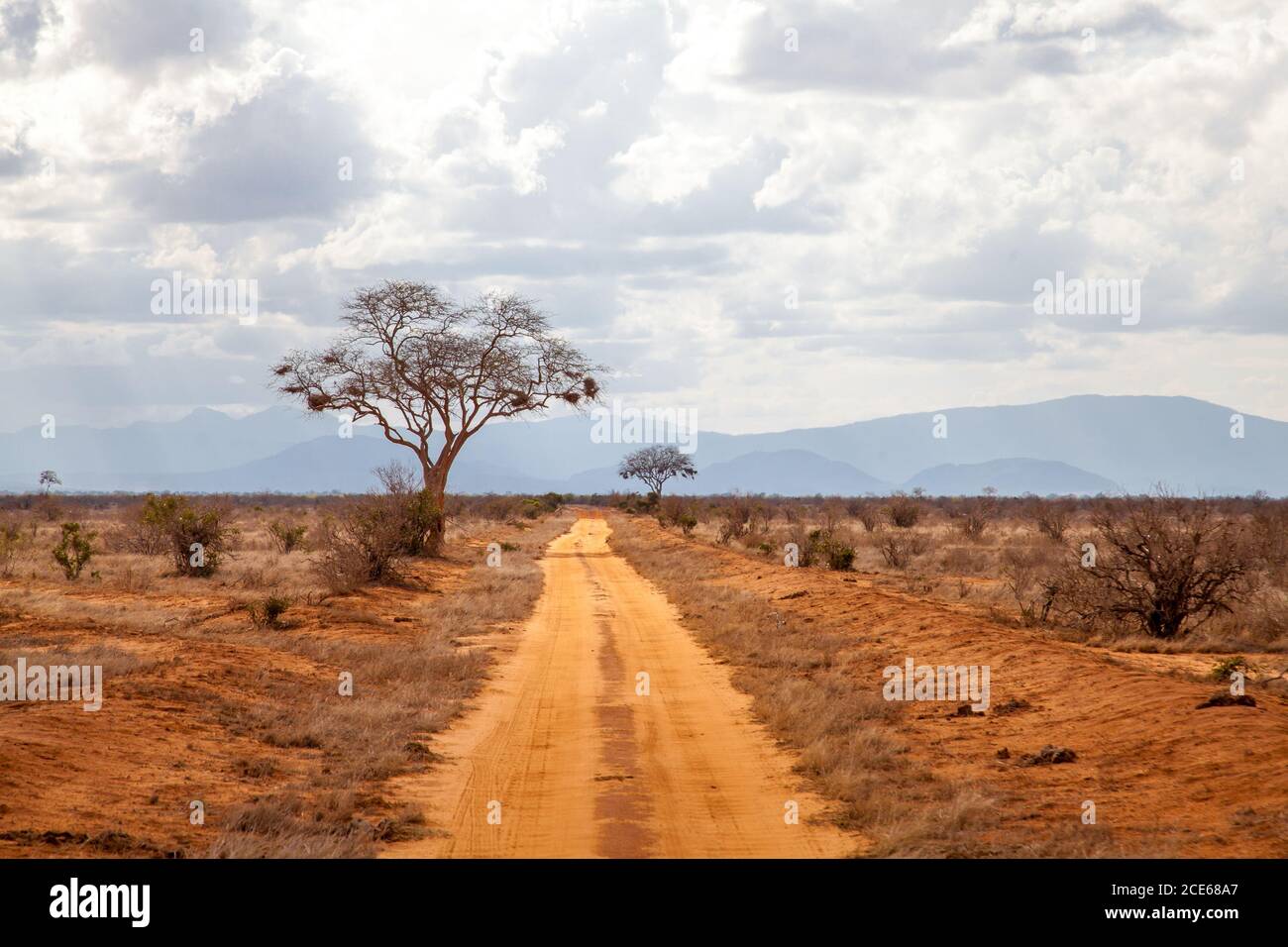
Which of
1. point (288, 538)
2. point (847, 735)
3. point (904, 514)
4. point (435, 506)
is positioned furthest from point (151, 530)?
point (904, 514)

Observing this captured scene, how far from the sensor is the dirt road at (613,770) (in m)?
8.25

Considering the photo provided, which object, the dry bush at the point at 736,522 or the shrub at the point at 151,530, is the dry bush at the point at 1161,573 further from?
the dry bush at the point at 736,522

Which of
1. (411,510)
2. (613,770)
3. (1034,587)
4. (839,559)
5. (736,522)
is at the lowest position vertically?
(613,770)

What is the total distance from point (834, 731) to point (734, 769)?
5.88ft

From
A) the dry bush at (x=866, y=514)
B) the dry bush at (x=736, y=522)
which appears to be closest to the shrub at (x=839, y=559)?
the dry bush at (x=736, y=522)

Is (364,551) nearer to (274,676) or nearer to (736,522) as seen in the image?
(274,676)

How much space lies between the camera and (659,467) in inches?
4427

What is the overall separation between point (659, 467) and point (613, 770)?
102002 millimetres

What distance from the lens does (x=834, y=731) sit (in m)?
12.0

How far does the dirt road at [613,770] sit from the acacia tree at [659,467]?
3695 inches

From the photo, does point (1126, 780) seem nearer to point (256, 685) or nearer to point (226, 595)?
point (256, 685)

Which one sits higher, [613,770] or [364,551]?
[364,551]

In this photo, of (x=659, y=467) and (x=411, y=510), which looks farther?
(x=659, y=467)
